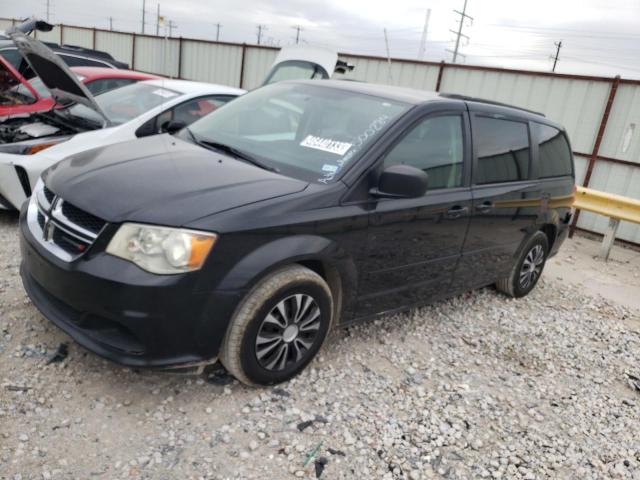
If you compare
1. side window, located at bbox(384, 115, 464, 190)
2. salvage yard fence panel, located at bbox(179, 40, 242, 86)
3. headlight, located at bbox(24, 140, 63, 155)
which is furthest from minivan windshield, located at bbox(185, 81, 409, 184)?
salvage yard fence panel, located at bbox(179, 40, 242, 86)

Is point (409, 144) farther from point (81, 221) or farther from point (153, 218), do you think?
point (81, 221)

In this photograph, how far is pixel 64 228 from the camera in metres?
2.72

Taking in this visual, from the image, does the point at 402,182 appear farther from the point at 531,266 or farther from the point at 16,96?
the point at 16,96

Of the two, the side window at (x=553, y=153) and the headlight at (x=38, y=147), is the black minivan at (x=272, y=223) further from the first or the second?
the headlight at (x=38, y=147)

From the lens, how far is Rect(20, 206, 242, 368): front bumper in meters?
2.47

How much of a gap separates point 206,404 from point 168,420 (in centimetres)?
23

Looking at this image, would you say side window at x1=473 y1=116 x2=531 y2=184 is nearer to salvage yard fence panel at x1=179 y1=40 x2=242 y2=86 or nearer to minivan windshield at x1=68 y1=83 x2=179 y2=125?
minivan windshield at x1=68 y1=83 x2=179 y2=125

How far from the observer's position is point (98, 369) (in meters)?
3.01

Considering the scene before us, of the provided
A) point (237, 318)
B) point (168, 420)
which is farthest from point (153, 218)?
point (168, 420)

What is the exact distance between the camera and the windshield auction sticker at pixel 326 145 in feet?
10.6

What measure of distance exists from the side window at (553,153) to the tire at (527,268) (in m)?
0.59

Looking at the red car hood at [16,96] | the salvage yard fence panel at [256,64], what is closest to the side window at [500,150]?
the red car hood at [16,96]

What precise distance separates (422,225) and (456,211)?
37 centimetres

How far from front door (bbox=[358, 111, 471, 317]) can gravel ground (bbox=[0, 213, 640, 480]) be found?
1.46 ft
